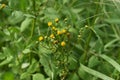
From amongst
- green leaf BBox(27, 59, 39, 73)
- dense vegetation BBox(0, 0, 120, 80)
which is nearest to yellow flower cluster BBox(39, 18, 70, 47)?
dense vegetation BBox(0, 0, 120, 80)

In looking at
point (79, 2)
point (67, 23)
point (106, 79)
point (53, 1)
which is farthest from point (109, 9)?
point (106, 79)

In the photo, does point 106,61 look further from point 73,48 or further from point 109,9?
point 109,9

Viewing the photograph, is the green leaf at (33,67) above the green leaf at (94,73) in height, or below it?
above

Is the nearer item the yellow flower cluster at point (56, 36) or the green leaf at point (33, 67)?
the yellow flower cluster at point (56, 36)

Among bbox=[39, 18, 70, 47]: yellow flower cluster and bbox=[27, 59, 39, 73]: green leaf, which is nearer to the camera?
bbox=[39, 18, 70, 47]: yellow flower cluster

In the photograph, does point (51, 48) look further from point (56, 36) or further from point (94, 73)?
point (94, 73)

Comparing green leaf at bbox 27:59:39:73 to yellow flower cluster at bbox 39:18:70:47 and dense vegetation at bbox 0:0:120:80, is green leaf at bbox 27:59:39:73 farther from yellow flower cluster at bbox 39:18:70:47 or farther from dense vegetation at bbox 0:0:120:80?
yellow flower cluster at bbox 39:18:70:47

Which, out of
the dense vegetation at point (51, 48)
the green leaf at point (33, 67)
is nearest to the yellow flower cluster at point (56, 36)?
the dense vegetation at point (51, 48)

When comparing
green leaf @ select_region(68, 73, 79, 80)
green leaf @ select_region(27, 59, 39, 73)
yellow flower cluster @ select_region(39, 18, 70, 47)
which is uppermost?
yellow flower cluster @ select_region(39, 18, 70, 47)

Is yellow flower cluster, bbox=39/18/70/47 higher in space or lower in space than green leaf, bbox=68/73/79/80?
higher

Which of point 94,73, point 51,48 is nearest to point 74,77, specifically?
point 94,73

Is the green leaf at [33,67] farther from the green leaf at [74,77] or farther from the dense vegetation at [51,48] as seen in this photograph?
the green leaf at [74,77]
